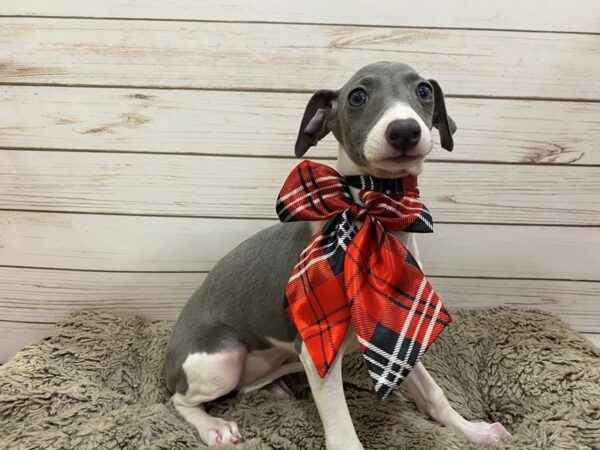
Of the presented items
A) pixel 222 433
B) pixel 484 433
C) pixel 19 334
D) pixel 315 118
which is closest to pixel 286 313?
pixel 222 433

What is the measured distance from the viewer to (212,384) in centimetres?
146

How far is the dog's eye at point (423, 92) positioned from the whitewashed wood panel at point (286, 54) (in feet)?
1.73

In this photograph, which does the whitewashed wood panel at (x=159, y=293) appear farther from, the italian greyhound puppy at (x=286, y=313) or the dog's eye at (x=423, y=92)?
the dog's eye at (x=423, y=92)

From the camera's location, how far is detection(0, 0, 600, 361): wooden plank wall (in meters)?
1.66

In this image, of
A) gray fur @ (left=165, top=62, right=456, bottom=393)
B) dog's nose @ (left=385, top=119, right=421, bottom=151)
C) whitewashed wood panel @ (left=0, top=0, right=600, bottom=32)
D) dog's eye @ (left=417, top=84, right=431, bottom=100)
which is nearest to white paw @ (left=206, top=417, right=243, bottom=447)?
gray fur @ (left=165, top=62, right=456, bottom=393)

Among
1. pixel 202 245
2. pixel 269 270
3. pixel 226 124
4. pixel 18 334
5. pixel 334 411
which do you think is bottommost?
pixel 18 334

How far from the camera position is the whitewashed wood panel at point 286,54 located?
65.5 inches

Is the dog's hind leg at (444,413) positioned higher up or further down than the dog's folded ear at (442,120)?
further down

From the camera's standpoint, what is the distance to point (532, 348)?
5.33 ft

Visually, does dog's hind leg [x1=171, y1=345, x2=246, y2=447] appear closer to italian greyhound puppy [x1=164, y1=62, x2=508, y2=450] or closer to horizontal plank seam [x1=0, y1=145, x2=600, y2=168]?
italian greyhound puppy [x1=164, y1=62, x2=508, y2=450]

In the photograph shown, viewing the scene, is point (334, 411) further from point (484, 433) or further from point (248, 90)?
point (248, 90)

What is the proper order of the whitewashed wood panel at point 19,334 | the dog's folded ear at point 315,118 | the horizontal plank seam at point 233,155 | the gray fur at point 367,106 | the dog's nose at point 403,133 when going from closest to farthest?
the dog's nose at point 403,133
the gray fur at point 367,106
the dog's folded ear at point 315,118
the horizontal plank seam at point 233,155
the whitewashed wood panel at point 19,334

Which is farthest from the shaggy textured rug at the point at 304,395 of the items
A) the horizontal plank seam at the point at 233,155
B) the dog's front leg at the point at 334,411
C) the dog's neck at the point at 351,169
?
the dog's neck at the point at 351,169

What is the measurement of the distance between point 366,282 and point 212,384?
2.00 feet
